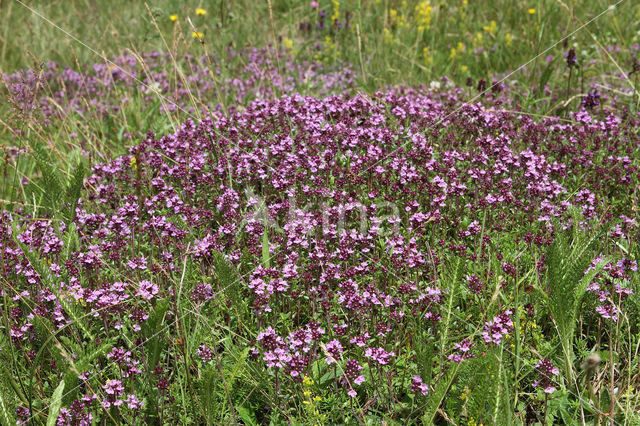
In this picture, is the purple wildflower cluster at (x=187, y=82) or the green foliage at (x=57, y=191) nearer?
the green foliage at (x=57, y=191)

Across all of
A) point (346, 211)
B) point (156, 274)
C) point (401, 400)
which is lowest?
point (401, 400)

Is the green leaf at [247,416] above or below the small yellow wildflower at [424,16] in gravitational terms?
below

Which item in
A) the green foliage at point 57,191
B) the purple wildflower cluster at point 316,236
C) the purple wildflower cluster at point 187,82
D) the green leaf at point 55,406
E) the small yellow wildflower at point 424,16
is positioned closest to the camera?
the green leaf at point 55,406

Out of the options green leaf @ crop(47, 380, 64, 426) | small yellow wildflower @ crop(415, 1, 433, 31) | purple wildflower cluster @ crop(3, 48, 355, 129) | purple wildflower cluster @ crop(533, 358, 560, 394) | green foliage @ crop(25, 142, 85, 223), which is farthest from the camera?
small yellow wildflower @ crop(415, 1, 433, 31)

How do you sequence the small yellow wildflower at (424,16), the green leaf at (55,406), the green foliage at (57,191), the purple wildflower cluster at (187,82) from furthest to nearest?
the small yellow wildflower at (424,16) → the purple wildflower cluster at (187,82) → the green foliage at (57,191) → the green leaf at (55,406)

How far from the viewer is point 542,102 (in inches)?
243

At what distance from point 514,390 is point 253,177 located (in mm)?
2333

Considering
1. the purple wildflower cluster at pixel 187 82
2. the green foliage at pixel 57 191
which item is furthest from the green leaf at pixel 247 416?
the purple wildflower cluster at pixel 187 82

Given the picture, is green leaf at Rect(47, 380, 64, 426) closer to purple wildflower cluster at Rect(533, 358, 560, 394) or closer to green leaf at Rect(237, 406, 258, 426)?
green leaf at Rect(237, 406, 258, 426)

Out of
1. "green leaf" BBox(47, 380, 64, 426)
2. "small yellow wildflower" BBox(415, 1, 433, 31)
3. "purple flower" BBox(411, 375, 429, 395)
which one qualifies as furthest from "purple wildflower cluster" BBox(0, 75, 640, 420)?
"small yellow wildflower" BBox(415, 1, 433, 31)

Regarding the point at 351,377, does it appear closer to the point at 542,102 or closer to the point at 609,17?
the point at 542,102

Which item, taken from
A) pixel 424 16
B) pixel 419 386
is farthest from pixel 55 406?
pixel 424 16

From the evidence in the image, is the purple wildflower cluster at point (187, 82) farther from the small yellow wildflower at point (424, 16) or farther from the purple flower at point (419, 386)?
the purple flower at point (419, 386)

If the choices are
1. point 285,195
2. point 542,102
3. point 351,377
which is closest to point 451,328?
point 351,377
